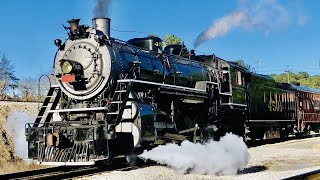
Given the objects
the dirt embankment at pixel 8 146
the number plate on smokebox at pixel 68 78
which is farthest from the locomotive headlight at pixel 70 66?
the dirt embankment at pixel 8 146

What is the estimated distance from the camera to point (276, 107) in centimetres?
2127

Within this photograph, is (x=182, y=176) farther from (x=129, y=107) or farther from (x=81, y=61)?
(x=81, y=61)

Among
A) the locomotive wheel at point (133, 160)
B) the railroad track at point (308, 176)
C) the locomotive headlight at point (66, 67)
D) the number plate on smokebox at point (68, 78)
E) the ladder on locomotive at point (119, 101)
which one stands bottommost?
the locomotive wheel at point (133, 160)

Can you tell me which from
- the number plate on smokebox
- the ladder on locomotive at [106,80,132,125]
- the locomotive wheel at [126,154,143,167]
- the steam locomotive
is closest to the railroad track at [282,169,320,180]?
the steam locomotive

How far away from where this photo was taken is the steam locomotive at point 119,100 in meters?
10.1

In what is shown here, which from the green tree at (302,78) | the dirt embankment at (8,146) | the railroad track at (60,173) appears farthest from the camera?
the green tree at (302,78)

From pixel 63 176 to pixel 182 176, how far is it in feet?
9.70

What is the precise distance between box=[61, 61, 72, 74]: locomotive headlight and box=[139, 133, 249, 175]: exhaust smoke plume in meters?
3.05

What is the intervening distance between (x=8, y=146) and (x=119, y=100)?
24.7 ft

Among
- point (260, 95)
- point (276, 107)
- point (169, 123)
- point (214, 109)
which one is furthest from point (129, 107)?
point (276, 107)

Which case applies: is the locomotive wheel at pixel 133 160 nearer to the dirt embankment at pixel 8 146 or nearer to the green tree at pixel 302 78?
the dirt embankment at pixel 8 146

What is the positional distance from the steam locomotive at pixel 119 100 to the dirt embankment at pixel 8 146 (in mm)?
2396

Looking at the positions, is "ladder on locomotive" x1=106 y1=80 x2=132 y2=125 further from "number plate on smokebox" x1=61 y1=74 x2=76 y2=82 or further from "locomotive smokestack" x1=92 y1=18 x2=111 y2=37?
"locomotive smokestack" x1=92 y1=18 x2=111 y2=37

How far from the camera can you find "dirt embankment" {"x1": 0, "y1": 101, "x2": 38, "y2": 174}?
12.9 m
